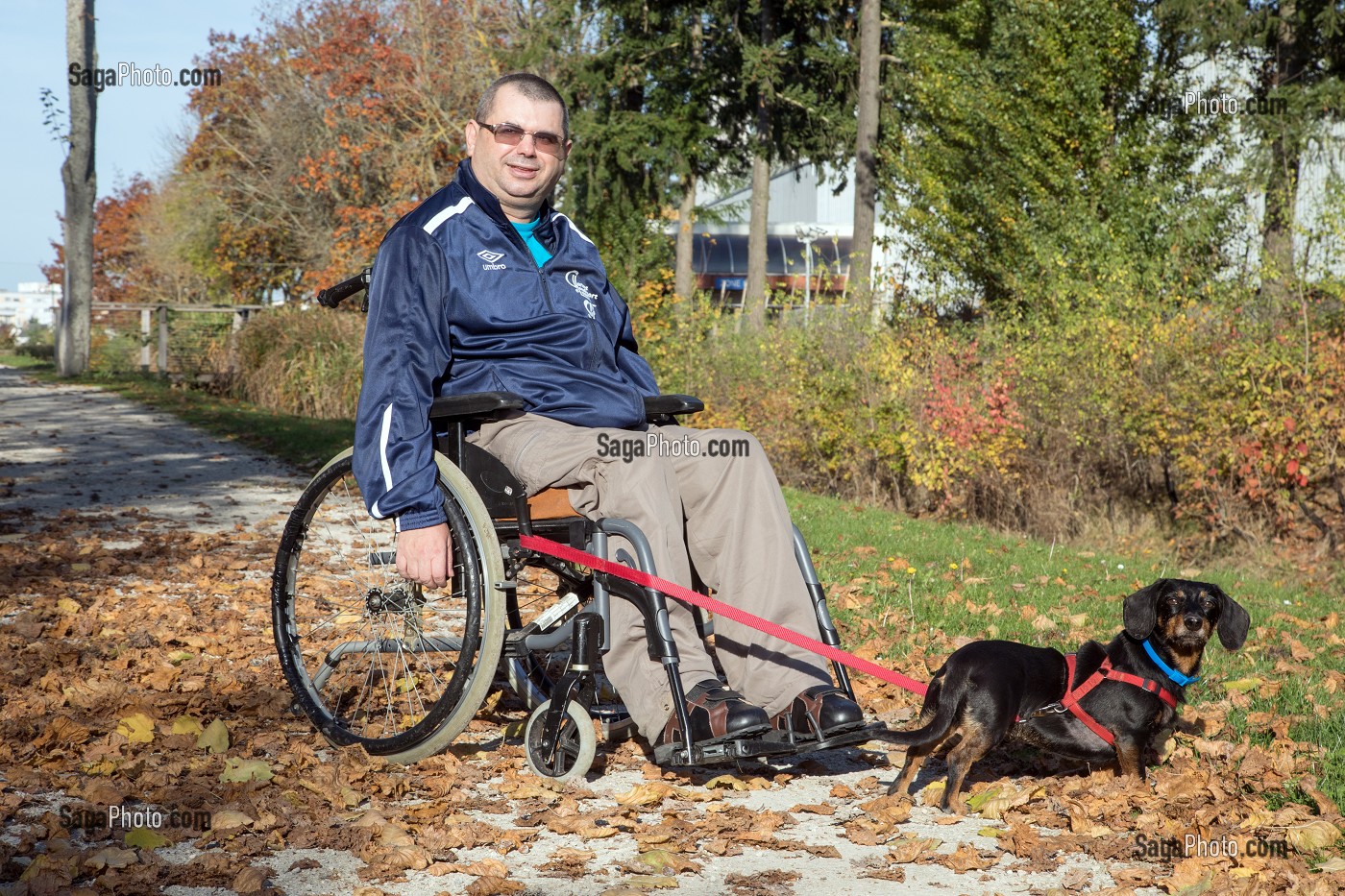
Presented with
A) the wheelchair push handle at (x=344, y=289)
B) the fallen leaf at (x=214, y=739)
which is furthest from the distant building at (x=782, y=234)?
the fallen leaf at (x=214, y=739)

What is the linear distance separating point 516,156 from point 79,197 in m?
21.9

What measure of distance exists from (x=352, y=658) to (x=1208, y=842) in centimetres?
283

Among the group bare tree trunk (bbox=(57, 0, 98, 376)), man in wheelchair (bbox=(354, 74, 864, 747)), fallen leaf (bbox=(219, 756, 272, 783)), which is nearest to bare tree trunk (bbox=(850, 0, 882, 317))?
bare tree trunk (bbox=(57, 0, 98, 376))

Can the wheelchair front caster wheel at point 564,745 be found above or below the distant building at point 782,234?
below

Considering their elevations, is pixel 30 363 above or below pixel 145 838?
above

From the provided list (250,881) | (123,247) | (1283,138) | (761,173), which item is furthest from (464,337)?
(123,247)

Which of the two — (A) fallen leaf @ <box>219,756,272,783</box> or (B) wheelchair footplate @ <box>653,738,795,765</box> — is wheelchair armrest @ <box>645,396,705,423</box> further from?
(A) fallen leaf @ <box>219,756,272,783</box>

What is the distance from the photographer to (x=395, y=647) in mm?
4141

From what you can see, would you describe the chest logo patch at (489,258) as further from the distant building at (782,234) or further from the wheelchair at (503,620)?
the distant building at (782,234)

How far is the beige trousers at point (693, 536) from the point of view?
3.25 metres

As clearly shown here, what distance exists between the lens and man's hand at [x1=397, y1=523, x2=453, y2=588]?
325cm

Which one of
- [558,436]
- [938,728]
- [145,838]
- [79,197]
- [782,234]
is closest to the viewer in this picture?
[145,838]

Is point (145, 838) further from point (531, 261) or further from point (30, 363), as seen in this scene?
point (30, 363)

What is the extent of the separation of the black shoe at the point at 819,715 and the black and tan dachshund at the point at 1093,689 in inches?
7.6
